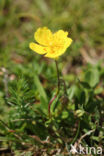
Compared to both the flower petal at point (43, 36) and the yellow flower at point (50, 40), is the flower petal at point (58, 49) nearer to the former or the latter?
the yellow flower at point (50, 40)

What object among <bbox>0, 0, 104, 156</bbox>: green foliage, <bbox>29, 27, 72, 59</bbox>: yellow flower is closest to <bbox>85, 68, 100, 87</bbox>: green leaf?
<bbox>0, 0, 104, 156</bbox>: green foliage

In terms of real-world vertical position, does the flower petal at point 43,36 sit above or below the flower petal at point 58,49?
above

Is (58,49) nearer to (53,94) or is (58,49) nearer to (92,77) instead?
(53,94)

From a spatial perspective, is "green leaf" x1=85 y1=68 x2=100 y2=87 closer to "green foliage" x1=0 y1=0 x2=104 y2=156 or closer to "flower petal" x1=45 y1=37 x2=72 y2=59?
"green foliage" x1=0 y1=0 x2=104 y2=156

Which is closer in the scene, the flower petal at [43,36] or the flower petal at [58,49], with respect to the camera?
the flower petal at [58,49]

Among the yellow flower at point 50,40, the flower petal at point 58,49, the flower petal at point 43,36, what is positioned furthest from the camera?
the flower petal at point 43,36

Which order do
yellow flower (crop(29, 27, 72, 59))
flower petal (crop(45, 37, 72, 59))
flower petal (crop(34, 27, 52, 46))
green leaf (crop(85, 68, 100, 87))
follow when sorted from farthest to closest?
green leaf (crop(85, 68, 100, 87)) < flower petal (crop(34, 27, 52, 46)) < yellow flower (crop(29, 27, 72, 59)) < flower petal (crop(45, 37, 72, 59))

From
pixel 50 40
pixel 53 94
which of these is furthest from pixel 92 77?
pixel 50 40

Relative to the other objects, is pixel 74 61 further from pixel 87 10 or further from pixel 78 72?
pixel 87 10

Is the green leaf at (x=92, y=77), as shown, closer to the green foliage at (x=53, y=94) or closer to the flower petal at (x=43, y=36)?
the green foliage at (x=53, y=94)

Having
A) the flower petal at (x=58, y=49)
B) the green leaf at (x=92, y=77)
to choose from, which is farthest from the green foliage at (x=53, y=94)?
the flower petal at (x=58, y=49)

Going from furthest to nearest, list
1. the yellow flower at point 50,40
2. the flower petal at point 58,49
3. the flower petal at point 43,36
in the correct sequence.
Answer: the flower petal at point 43,36 → the yellow flower at point 50,40 → the flower petal at point 58,49

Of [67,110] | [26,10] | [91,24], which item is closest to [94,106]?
[67,110]
